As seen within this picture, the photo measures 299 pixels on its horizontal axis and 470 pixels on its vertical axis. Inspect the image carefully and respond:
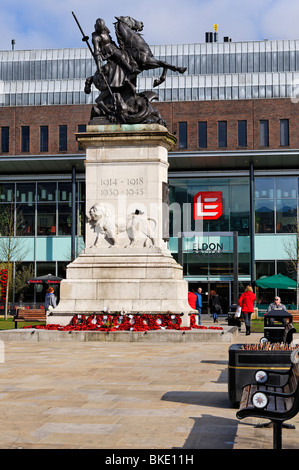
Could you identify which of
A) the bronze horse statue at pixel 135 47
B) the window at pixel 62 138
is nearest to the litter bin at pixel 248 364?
the bronze horse statue at pixel 135 47

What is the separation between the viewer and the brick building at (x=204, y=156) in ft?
182

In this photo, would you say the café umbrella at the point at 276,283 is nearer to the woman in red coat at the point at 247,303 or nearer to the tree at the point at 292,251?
the tree at the point at 292,251

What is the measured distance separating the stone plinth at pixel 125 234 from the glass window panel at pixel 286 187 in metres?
34.6

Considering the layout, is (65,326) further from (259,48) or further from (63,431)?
(259,48)

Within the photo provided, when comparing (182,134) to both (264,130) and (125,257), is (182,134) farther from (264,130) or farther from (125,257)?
(125,257)

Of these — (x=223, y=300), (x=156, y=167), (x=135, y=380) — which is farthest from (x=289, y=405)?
(x=223, y=300)

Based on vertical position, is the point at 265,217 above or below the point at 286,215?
below

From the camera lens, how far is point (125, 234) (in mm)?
21359

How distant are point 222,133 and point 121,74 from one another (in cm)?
3689

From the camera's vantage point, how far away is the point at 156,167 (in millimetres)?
21641

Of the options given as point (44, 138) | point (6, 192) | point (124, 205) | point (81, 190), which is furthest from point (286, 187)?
point (124, 205)

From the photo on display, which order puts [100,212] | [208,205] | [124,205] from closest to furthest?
[100,212], [124,205], [208,205]

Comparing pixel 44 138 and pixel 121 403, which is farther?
pixel 44 138

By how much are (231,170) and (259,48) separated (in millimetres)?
14101
